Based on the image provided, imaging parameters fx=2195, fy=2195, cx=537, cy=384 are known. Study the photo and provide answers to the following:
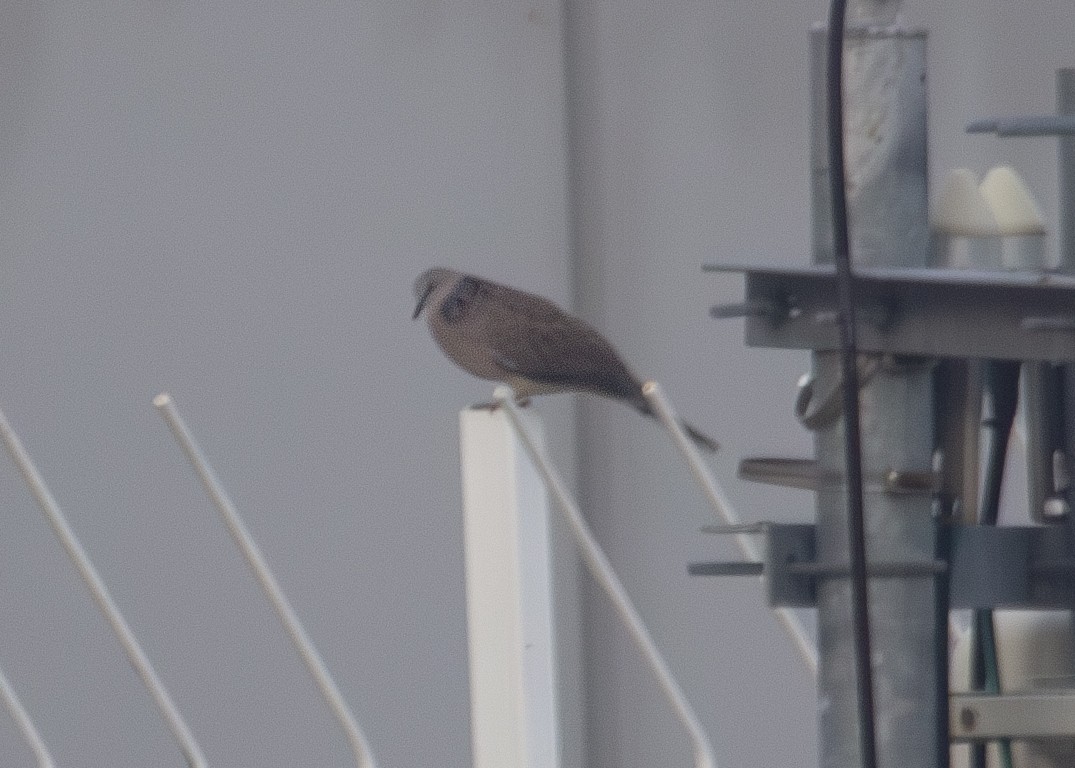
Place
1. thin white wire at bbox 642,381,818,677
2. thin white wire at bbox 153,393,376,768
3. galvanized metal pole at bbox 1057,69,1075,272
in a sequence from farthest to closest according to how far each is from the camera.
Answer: thin white wire at bbox 153,393,376,768
thin white wire at bbox 642,381,818,677
galvanized metal pole at bbox 1057,69,1075,272

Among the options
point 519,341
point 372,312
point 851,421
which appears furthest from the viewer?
point 372,312

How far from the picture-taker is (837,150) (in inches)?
47.0

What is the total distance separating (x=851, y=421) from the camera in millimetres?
1188

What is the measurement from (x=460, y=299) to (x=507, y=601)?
210 centimetres

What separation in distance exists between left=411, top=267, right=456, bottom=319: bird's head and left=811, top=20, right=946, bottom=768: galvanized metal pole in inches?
107

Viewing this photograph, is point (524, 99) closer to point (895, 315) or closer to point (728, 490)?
point (728, 490)

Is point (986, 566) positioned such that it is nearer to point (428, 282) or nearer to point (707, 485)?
point (707, 485)

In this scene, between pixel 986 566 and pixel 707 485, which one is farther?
pixel 707 485

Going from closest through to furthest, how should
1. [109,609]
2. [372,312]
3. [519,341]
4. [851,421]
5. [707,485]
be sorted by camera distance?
[851,421] < [707,485] < [109,609] < [519,341] < [372,312]

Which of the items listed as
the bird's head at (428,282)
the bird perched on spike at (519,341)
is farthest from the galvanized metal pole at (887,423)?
the bird's head at (428,282)

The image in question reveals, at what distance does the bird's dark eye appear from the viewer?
381 centimetres

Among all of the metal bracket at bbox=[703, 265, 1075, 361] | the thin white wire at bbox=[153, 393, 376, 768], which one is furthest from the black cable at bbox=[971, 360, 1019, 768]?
the thin white wire at bbox=[153, 393, 376, 768]

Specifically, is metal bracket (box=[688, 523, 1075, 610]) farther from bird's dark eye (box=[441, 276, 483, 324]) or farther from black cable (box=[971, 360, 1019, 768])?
bird's dark eye (box=[441, 276, 483, 324])

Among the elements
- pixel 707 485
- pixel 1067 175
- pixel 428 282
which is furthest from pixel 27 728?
pixel 428 282
